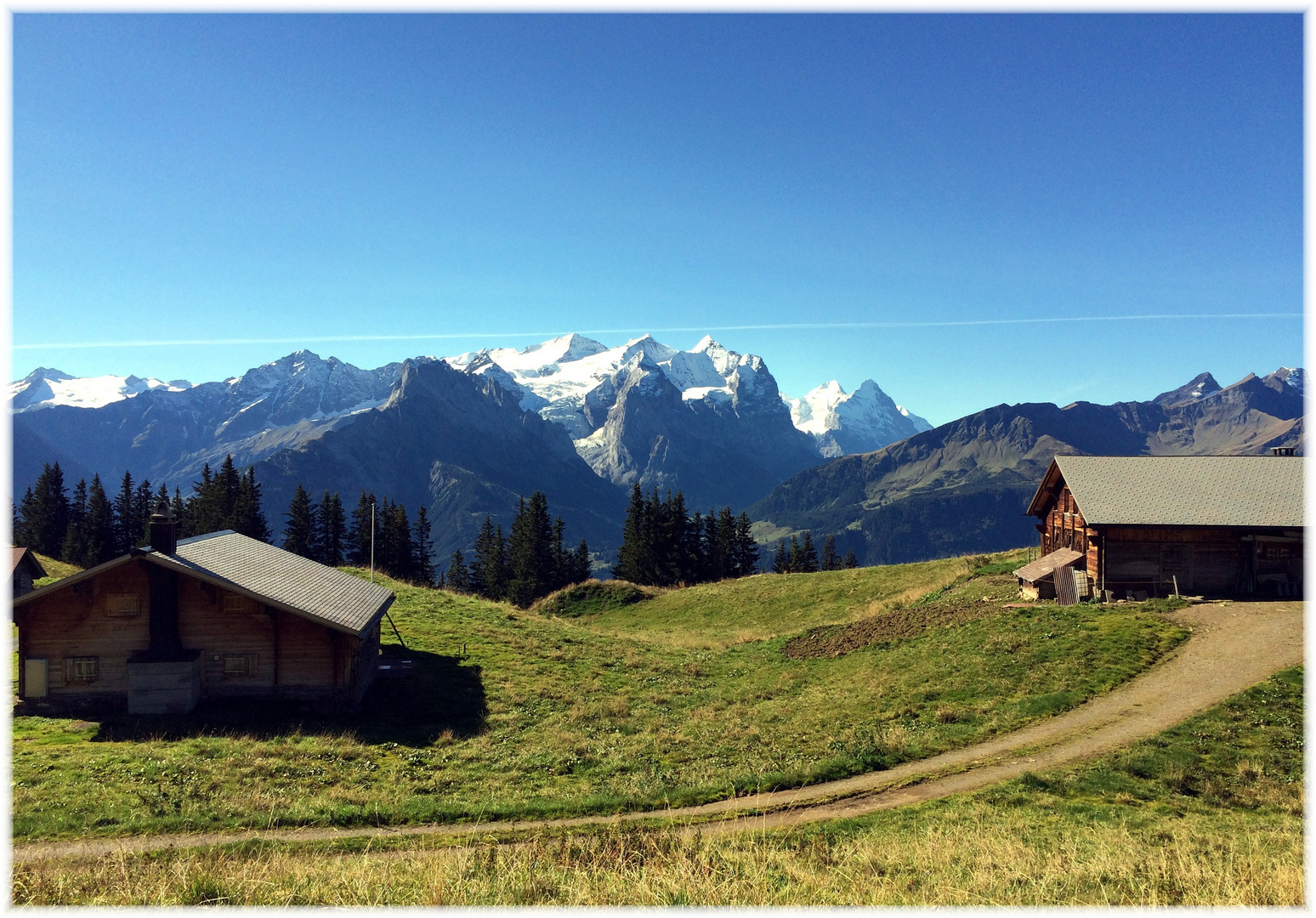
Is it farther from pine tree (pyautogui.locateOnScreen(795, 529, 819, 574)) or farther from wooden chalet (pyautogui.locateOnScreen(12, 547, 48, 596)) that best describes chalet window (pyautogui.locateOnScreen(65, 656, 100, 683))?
pine tree (pyautogui.locateOnScreen(795, 529, 819, 574))

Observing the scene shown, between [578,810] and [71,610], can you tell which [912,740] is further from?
[71,610]

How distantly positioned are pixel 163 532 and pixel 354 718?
10.4m

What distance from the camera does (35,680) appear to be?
26562 mm

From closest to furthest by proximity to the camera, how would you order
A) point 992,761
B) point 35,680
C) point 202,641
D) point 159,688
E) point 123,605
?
point 992,761
point 159,688
point 35,680
point 123,605
point 202,641

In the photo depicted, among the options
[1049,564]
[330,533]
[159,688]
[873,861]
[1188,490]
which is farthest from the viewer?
[330,533]

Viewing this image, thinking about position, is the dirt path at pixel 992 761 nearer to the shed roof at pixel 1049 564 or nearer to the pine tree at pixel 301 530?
the shed roof at pixel 1049 564

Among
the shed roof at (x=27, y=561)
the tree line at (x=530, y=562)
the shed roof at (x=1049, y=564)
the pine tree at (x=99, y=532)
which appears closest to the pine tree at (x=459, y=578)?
the tree line at (x=530, y=562)

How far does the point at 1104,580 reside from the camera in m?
37.3

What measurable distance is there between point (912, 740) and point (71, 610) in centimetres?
3046

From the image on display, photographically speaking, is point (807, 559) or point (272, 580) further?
point (807, 559)

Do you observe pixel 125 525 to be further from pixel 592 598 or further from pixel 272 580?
pixel 272 580

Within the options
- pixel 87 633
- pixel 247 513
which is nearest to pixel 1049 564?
pixel 87 633

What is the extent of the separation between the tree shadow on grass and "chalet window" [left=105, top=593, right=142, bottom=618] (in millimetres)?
3645

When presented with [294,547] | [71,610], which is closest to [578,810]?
[71,610]
